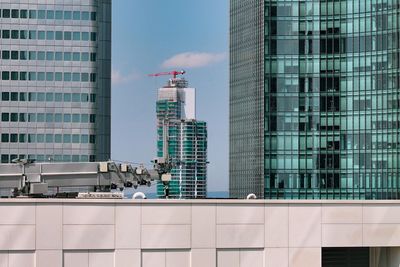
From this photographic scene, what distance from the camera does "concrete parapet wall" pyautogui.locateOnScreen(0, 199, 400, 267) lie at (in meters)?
42.8

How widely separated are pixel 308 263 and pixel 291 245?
1.23m

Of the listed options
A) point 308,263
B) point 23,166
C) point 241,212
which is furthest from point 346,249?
point 23,166

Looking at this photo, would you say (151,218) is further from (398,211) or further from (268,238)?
(398,211)

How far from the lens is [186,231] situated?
145 feet

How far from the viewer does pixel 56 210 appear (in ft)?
141

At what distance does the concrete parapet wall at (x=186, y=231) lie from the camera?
42.8m

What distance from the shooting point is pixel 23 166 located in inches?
2542

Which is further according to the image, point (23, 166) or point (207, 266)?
point (23, 166)

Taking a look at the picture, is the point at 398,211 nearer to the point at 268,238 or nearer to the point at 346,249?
the point at 346,249

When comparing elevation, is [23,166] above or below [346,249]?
above

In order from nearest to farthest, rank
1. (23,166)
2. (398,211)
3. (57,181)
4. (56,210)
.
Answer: (56,210) → (398,211) → (23,166) → (57,181)

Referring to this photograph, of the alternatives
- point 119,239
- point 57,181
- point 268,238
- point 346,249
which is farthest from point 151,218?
point 57,181

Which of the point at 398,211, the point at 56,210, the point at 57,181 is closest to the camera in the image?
the point at 56,210

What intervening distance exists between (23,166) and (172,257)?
23223 millimetres
